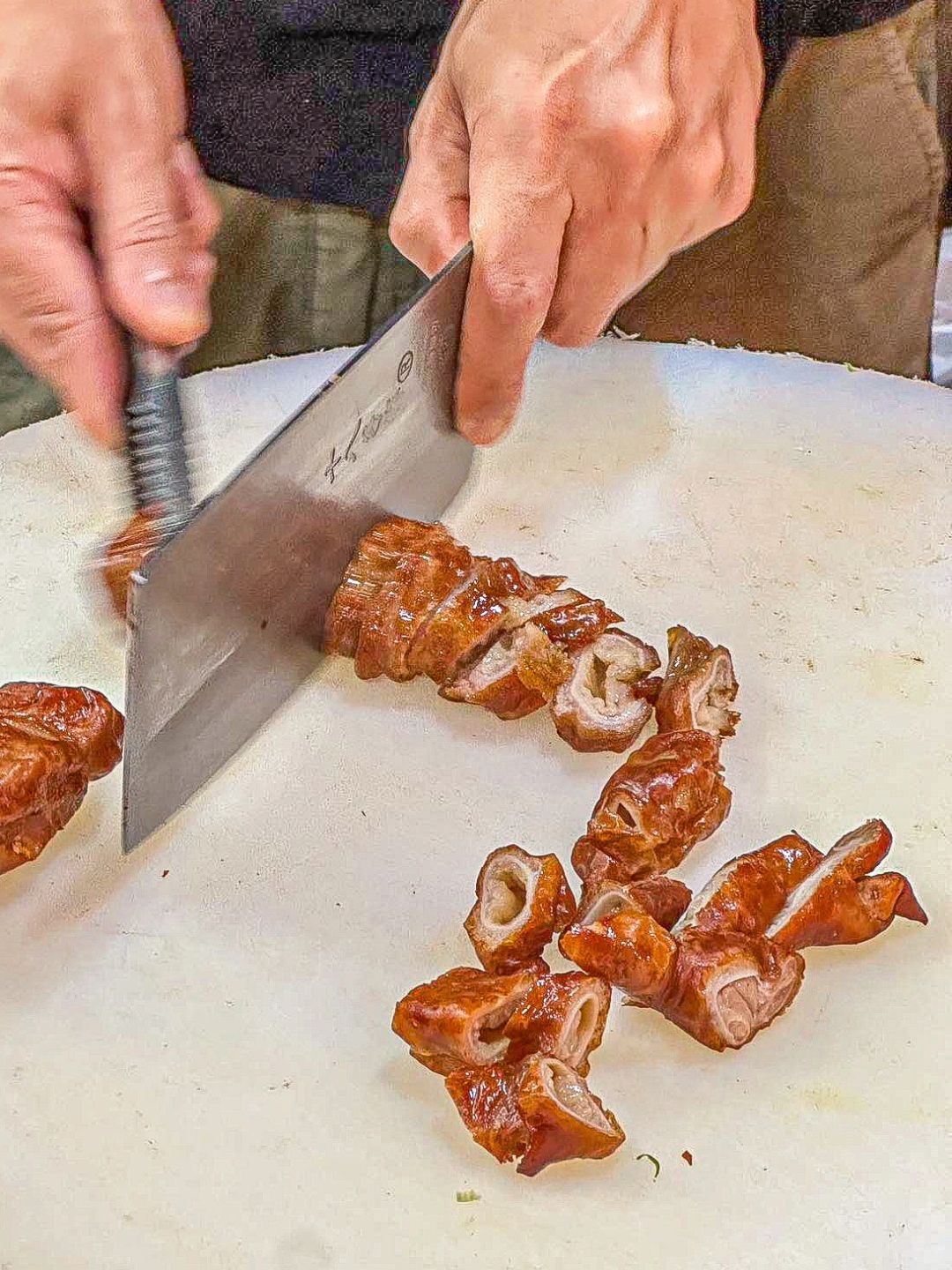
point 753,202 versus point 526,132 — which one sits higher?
point 526,132

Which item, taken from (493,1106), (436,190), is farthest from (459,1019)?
(436,190)

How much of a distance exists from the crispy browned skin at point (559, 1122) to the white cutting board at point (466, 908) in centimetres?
4

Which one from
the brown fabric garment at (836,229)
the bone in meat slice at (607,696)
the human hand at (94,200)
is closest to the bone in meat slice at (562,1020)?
the bone in meat slice at (607,696)

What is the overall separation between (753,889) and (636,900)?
16cm

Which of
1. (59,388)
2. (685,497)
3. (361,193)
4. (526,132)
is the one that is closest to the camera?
(59,388)

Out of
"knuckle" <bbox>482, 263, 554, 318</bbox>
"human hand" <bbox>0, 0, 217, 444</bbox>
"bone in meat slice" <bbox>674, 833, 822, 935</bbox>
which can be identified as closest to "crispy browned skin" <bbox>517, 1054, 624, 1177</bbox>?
"bone in meat slice" <bbox>674, 833, 822, 935</bbox>

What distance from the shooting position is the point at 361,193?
3.14 meters

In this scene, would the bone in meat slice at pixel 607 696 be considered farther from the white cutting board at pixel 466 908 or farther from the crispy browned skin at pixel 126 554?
the crispy browned skin at pixel 126 554

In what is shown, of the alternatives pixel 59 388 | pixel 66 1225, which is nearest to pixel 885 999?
pixel 66 1225

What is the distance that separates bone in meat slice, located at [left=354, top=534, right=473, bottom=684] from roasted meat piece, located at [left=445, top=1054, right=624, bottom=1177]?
2.37ft

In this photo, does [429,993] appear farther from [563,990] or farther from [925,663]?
[925,663]

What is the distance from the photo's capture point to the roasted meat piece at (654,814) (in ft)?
6.23

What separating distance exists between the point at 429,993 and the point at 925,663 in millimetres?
A: 1018

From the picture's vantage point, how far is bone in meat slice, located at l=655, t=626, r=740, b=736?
81.7 inches
